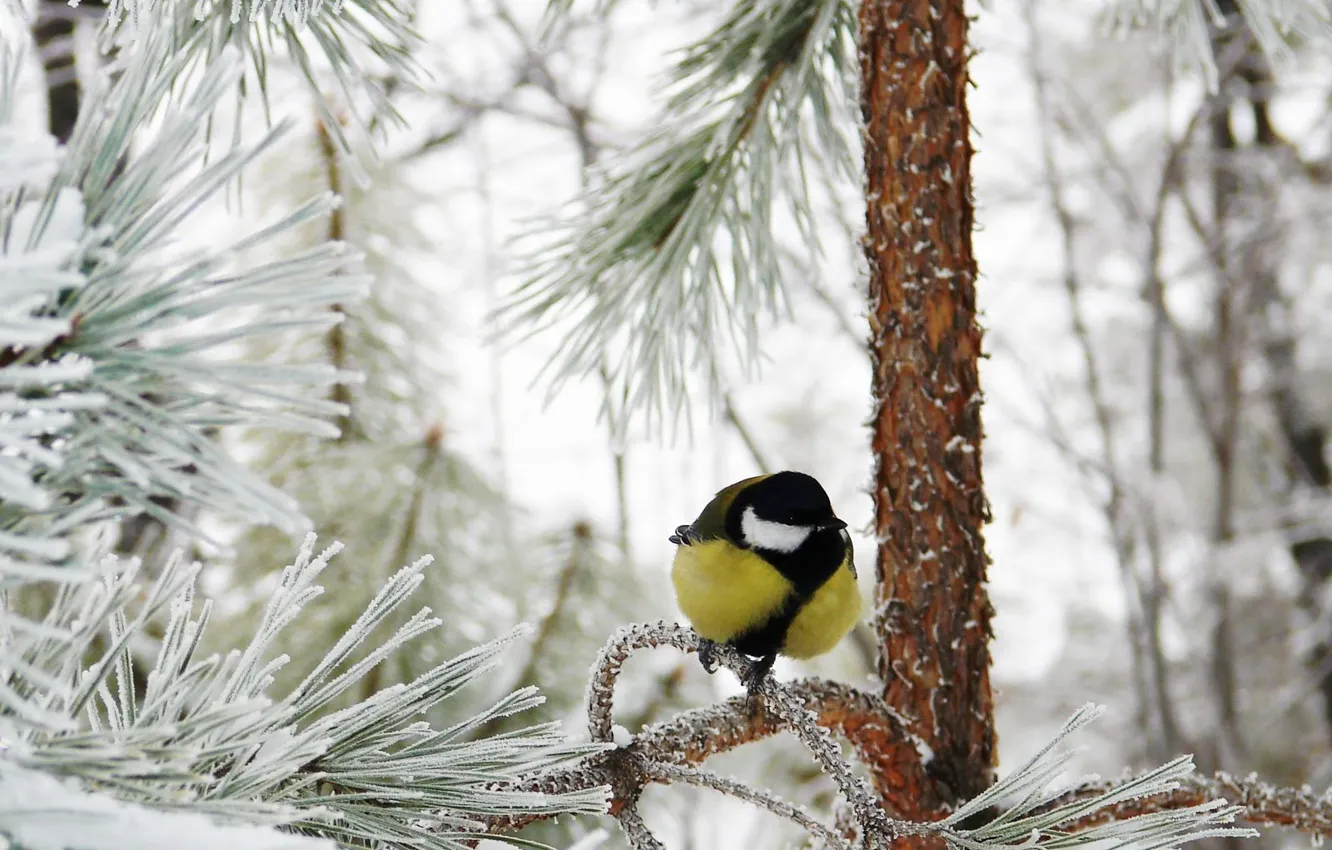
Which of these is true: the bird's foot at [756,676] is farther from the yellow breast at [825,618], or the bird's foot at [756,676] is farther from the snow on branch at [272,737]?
the snow on branch at [272,737]

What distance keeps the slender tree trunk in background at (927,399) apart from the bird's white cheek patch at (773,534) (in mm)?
173

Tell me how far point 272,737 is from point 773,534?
0.67m

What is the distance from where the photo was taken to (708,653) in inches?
39.6

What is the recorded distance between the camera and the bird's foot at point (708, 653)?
0.96 metres

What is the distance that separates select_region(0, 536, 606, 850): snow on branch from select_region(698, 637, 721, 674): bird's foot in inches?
12.3

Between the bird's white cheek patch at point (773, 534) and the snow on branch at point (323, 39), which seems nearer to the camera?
the snow on branch at point (323, 39)

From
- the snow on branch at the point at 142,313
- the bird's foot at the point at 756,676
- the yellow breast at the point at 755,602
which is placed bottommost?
the bird's foot at the point at 756,676

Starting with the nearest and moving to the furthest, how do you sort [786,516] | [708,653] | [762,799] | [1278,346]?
[762,799] < [708,653] < [786,516] < [1278,346]

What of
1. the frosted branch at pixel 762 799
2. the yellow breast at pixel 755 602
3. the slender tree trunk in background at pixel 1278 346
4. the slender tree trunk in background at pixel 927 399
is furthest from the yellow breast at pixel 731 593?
the slender tree trunk in background at pixel 1278 346

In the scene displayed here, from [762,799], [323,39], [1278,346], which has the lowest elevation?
[762,799]

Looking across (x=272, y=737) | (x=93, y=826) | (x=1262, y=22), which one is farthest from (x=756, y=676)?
(x=1262, y=22)

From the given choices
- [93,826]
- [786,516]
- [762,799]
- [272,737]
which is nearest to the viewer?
[93,826]

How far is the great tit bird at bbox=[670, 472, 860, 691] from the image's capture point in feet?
3.50

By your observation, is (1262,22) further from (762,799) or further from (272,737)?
(272,737)
